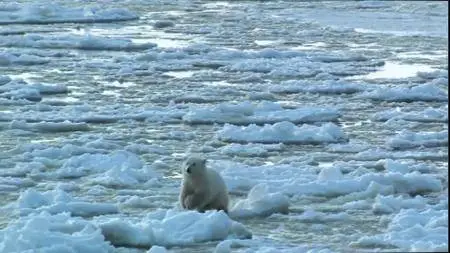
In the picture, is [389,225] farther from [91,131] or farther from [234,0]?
[234,0]

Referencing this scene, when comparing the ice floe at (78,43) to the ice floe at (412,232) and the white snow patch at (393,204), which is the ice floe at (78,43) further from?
the ice floe at (412,232)

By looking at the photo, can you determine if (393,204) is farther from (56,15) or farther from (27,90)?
(56,15)

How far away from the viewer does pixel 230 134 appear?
33.3 feet

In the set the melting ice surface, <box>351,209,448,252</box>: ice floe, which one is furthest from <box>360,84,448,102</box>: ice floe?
<box>351,209,448,252</box>: ice floe

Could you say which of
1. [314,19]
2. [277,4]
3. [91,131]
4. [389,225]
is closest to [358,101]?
[91,131]

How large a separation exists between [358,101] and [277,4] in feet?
46.8

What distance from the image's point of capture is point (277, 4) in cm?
2666

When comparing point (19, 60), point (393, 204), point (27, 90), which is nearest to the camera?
point (393, 204)

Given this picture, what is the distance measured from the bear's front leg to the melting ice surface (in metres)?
0.15

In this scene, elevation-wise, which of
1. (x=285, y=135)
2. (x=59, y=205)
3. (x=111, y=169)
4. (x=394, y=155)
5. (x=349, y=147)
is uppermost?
(x=285, y=135)

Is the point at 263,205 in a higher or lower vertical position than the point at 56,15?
lower

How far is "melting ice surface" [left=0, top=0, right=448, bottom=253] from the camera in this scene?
21.5 feet

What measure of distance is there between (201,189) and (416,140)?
11.7 feet

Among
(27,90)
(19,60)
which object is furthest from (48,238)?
(19,60)
